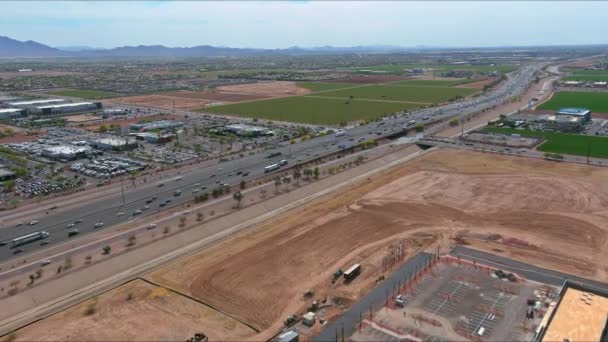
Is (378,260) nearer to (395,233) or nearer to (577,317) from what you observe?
(395,233)

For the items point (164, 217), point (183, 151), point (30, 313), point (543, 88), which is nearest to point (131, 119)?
point (183, 151)

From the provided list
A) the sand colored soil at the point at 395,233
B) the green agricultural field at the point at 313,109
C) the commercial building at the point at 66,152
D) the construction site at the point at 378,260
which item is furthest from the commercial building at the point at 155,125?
the sand colored soil at the point at 395,233

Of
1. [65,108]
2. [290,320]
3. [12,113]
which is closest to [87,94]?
[65,108]

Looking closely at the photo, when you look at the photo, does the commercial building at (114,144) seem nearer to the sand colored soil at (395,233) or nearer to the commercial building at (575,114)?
the sand colored soil at (395,233)

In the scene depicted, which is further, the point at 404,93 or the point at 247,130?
the point at 404,93

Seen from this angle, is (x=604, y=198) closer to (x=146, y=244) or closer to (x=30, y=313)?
(x=146, y=244)

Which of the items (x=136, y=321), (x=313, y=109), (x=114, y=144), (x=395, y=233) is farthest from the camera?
(x=313, y=109)
